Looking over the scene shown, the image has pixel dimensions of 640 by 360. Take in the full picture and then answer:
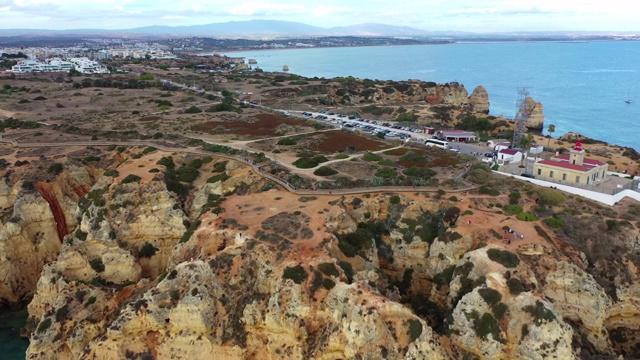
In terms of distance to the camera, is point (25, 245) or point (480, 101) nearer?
point (25, 245)

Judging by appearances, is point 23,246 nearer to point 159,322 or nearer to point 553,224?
point 159,322

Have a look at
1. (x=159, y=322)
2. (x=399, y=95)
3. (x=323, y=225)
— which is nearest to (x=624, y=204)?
(x=323, y=225)

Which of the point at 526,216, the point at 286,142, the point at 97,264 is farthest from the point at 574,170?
the point at 97,264

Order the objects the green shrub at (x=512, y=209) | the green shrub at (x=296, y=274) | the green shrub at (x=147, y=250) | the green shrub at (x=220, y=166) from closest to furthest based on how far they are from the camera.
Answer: the green shrub at (x=296, y=274) → the green shrub at (x=512, y=209) → the green shrub at (x=147, y=250) → the green shrub at (x=220, y=166)

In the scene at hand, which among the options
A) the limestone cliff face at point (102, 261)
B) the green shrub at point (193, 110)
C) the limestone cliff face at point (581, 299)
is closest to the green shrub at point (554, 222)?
the limestone cliff face at point (581, 299)

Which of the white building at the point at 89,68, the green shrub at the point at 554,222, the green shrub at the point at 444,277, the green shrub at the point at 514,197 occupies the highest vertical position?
the white building at the point at 89,68

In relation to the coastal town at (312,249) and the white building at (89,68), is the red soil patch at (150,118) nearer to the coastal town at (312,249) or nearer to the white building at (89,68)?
the coastal town at (312,249)

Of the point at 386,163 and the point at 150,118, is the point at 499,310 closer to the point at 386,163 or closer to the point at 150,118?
the point at 386,163
